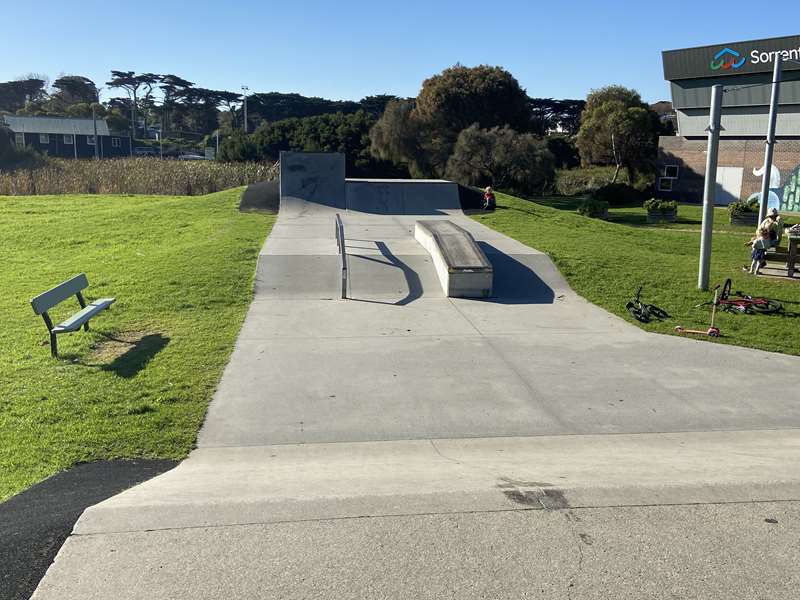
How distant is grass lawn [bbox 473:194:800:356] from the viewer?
10016mm

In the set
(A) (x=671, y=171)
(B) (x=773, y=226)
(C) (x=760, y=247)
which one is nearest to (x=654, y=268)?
(C) (x=760, y=247)

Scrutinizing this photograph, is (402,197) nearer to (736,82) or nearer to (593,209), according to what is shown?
(593,209)

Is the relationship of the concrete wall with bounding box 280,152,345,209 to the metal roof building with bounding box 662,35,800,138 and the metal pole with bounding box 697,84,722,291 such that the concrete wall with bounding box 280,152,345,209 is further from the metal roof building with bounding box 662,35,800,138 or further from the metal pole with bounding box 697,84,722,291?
the metal roof building with bounding box 662,35,800,138

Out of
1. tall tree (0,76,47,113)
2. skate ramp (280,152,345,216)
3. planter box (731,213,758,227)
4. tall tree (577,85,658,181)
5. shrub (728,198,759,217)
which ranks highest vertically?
tall tree (0,76,47,113)

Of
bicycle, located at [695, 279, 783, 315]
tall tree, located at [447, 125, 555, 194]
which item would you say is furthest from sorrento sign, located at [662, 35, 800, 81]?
bicycle, located at [695, 279, 783, 315]

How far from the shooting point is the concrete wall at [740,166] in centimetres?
3219

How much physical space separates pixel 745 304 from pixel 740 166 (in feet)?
92.2

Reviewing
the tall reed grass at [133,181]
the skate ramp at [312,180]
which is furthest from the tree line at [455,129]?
the skate ramp at [312,180]

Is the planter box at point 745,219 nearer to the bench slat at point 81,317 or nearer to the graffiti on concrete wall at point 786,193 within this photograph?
the graffiti on concrete wall at point 786,193

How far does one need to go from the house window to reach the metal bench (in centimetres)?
3632

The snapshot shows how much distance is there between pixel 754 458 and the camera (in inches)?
213

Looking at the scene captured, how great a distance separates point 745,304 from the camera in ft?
35.5

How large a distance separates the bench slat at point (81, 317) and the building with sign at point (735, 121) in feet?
92.9

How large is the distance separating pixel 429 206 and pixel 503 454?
1718 cm
